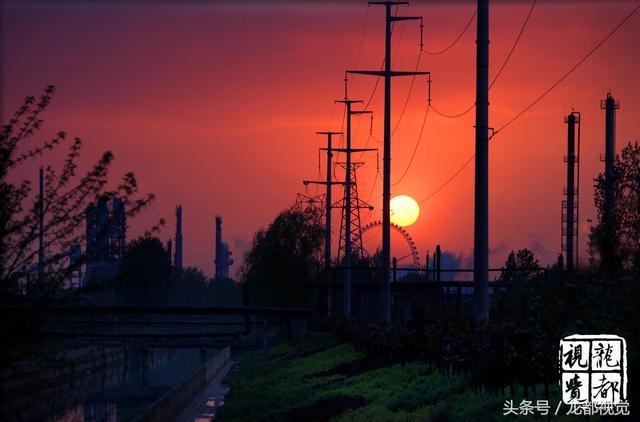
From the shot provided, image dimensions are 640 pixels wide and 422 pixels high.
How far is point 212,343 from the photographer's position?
96.7 m

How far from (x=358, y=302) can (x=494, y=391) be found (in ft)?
226

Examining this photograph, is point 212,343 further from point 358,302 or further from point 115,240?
point 115,240

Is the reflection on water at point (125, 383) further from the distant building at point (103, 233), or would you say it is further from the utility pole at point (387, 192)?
the utility pole at point (387, 192)

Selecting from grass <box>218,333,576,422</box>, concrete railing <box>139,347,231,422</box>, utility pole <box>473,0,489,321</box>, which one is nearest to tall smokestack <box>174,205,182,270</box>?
concrete railing <box>139,347,231,422</box>

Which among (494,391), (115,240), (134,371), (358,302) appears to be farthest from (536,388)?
(134,371)

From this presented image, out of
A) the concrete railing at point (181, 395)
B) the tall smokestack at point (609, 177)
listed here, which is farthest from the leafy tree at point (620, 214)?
the concrete railing at point (181, 395)

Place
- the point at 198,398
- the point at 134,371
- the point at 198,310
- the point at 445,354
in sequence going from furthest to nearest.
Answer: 1. the point at 134,371
2. the point at 198,310
3. the point at 198,398
4. the point at 445,354

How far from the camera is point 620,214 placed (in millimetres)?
67062

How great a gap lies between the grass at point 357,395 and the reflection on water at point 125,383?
6030mm

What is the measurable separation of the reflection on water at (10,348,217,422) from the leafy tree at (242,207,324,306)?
36.0ft

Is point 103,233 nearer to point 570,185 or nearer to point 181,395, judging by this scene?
point 181,395

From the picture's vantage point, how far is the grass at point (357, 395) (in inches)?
861

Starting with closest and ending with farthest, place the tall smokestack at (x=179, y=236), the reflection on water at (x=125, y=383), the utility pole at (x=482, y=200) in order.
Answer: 1. the utility pole at (x=482, y=200)
2. the reflection on water at (x=125, y=383)
3. the tall smokestack at (x=179, y=236)

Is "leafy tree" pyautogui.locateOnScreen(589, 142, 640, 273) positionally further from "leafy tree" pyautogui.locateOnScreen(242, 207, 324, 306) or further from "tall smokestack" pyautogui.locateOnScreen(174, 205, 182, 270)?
"tall smokestack" pyautogui.locateOnScreen(174, 205, 182, 270)
